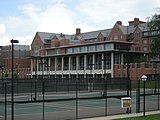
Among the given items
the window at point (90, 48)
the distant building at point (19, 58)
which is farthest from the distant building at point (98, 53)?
the distant building at point (19, 58)

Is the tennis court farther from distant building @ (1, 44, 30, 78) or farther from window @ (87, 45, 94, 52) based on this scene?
distant building @ (1, 44, 30, 78)

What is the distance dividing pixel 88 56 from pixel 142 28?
23343 mm

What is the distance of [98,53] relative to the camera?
11006cm

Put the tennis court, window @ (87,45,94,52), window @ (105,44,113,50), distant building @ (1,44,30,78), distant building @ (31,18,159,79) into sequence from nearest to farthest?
the tennis court, distant building @ (31,18,159,79), window @ (105,44,113,50), window @ (87,45,94,52), distant building @ (1,44,30,78)

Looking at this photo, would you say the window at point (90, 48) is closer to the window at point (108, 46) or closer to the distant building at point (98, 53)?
the distant building at point (98, 53)

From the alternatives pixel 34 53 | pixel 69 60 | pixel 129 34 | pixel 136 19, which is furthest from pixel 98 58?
pixel 34 53

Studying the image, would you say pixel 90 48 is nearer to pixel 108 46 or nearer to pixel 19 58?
pixel 108 46

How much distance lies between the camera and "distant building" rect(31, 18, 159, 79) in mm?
104938

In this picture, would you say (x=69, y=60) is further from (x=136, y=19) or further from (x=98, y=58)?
(x=136, y=19)

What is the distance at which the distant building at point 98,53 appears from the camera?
104938mm

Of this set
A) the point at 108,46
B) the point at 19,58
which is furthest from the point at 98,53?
the point at 19,58

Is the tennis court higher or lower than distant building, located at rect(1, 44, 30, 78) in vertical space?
lower

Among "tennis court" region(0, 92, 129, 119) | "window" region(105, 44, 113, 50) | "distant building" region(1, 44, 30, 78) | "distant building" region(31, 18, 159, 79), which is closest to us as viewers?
"tennis court" region(0, 92, 129, 119)

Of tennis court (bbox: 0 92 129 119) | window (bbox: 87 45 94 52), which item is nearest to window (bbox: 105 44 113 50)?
window (bbox: 87 45 94 52)
